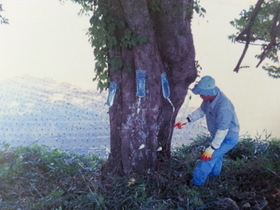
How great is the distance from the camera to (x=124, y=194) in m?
3.75

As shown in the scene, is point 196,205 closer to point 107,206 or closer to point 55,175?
point 107,206

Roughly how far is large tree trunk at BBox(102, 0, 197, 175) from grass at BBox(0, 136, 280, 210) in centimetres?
32

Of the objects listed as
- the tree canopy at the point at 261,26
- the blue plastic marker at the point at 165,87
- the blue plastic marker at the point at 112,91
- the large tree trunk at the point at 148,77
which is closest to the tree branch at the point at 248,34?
the tree canopy at the point at 261,26

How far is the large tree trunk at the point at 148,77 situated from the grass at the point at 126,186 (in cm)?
32

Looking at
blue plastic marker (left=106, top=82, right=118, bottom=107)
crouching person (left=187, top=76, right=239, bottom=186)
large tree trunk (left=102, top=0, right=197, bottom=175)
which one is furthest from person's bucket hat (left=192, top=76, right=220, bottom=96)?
blue plastic marker (left=106, top=82, right=118, bottom=107)

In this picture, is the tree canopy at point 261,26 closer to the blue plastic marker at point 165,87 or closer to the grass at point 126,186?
the blue plastic marker at point 165,87

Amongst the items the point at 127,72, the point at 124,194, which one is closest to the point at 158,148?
the point at 124,194

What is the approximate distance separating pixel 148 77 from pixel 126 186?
1343 millimetres

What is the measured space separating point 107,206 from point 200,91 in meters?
1.74

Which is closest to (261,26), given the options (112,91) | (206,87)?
(206,87)

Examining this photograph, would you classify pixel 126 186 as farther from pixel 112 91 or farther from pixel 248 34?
pixel 248 34

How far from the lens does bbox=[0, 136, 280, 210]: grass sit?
366 cm

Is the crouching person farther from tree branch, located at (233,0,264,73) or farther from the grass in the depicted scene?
tree branch, located at (233,0,264,73)

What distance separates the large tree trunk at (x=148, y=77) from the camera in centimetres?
381
